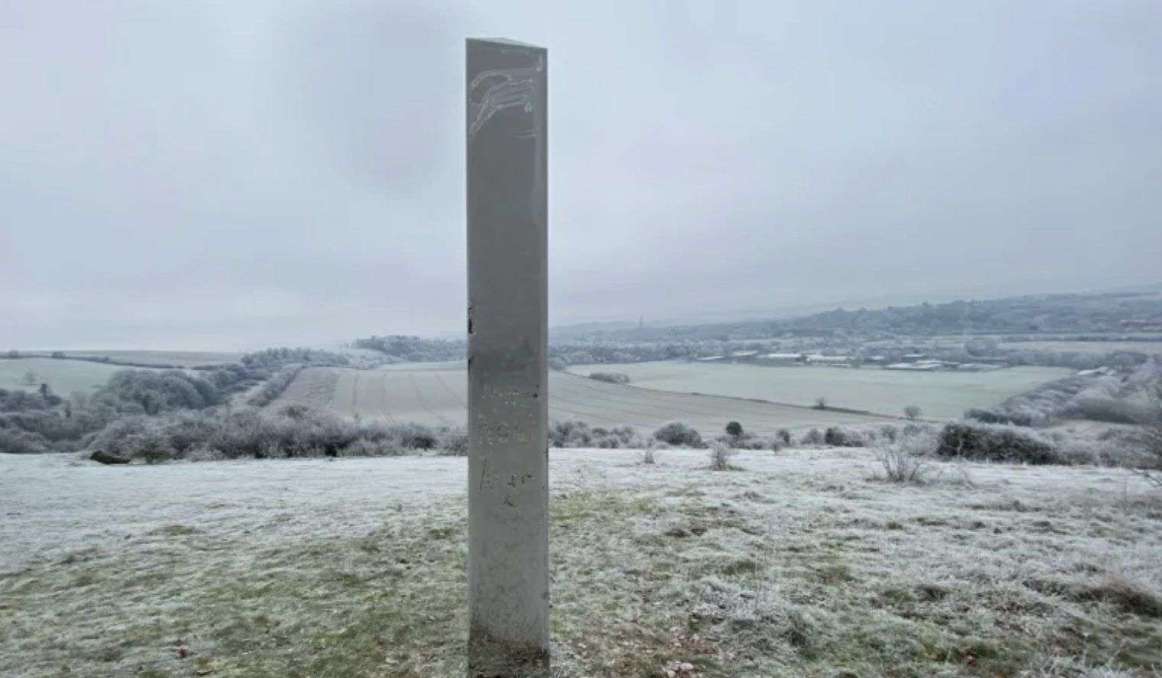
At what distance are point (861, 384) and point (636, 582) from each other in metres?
38.9

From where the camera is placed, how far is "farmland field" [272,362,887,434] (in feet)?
96.4

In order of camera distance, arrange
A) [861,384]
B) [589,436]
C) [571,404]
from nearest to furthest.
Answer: [589,436] < [571,404] < [861,384]

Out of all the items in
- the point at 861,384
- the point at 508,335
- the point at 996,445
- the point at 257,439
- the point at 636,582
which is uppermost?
the point at 508,335

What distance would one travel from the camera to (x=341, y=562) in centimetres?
504

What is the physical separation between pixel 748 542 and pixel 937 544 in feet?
5.79

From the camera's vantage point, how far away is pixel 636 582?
4465mm

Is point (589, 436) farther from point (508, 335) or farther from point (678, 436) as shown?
point (508, 335)

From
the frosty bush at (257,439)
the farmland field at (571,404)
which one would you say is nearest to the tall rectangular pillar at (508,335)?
the frosty bush at (257,439)

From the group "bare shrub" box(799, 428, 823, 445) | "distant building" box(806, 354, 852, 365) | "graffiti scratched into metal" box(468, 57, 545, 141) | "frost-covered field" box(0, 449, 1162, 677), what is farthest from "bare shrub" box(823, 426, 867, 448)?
"distant building" box(806, 354, 852, 365)

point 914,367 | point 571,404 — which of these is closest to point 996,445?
point 571,404

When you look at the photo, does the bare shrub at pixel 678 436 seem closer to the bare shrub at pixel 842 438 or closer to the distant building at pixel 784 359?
the bare shrub at pixel 842 438

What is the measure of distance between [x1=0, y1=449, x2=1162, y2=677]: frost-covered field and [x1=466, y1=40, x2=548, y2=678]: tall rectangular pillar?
0.64 meters

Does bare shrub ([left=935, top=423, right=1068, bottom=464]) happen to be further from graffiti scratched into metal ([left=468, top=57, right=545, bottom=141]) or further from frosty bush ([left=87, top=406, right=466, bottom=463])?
graffiti scratched into metal ([left=468, top=57, right=545, bottom=141])

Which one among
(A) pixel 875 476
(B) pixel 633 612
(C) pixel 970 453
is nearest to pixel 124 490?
(B) pixel 633 612
